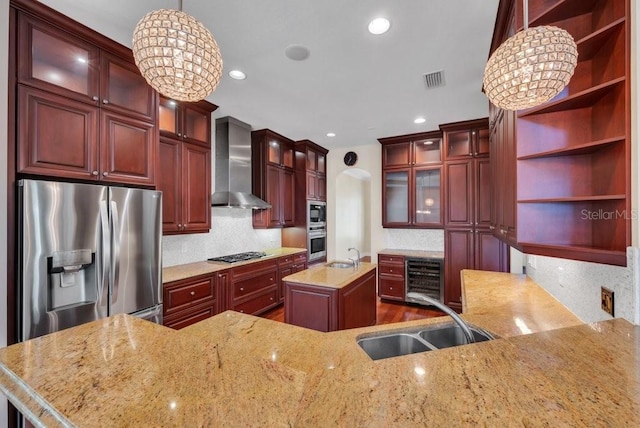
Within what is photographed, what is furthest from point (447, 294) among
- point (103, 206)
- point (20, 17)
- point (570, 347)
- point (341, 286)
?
point (20, 17)

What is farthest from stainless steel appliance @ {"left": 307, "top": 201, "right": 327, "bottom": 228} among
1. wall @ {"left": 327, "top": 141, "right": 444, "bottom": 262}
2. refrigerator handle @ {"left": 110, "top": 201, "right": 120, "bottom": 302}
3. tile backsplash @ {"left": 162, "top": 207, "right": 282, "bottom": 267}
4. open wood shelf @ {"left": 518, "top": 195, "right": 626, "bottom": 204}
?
open wood shelf @ {"left": 518, "top": 195, "right": 626, "bottom": 204}

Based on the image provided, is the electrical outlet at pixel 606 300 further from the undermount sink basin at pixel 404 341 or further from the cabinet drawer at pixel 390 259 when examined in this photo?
the cabinet drawer at pixel 390 259

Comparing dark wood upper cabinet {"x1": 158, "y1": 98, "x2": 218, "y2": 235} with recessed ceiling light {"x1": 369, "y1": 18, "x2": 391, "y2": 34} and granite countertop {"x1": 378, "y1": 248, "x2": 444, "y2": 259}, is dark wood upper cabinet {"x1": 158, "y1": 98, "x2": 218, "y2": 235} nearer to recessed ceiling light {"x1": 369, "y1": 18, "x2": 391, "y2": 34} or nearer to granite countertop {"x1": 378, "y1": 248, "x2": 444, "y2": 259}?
recessed ceiling light {"x1": 369, "y1": 18, "x2": 391, "y2": 34}

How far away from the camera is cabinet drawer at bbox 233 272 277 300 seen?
3386 mm

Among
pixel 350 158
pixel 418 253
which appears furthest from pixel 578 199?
pixel 350 158

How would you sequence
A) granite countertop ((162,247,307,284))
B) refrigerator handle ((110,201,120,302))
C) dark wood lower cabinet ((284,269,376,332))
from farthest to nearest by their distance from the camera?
1. granite countertop ((162,247,307,284))
2. dark wood lower cabinet ((284,269,376,332))
3. refrigerator handle ((110,201,120,302))

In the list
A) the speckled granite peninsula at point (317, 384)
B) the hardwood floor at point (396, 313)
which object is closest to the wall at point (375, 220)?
the hardwood floor at point (396, 313)

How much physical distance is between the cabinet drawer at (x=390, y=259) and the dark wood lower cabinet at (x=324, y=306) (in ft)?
5.82

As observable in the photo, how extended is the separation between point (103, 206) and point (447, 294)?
4322mm

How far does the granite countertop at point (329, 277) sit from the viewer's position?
8.05ft

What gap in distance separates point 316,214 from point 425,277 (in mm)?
2230

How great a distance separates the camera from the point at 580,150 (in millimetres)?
1385

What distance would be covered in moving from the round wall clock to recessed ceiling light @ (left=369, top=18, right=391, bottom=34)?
11.3 ft

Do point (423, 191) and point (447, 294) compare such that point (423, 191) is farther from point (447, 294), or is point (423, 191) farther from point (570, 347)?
point (570, 347)
